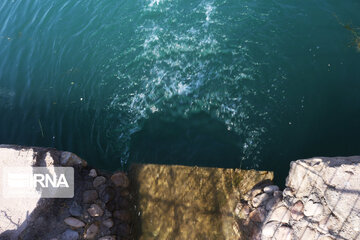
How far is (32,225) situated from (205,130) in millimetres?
4779

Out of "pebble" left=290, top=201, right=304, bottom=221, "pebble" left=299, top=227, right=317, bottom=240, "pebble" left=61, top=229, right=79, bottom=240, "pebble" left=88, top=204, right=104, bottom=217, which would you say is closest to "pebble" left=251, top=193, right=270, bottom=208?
"pebble" left=290, top=201, right=304, bottom=221

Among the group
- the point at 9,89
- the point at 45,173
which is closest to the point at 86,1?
the point at 9,89

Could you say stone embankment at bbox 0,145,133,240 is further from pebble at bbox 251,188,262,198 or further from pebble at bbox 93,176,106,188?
pebble at bbox 251,188,262,198

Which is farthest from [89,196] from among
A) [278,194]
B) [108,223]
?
[278,194]

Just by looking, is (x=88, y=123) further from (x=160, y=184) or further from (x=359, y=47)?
(x=359, y=47)

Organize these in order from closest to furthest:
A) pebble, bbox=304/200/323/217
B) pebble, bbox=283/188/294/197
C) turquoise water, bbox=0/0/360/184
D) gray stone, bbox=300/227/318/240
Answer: gray stone, bbox=300/227/318/240 → pebble, bbox=304/200/323/217 → pebble, bbox=283/188/294/197 → turquoise water, bbox=0/0/360/184

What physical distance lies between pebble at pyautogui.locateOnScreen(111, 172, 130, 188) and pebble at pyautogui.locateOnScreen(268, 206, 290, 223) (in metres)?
3.64

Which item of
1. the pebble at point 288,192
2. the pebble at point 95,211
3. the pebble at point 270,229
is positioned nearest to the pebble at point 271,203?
the pebble at point 288,192

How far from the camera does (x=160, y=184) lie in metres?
7.75

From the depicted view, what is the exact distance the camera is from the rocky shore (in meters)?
5.98

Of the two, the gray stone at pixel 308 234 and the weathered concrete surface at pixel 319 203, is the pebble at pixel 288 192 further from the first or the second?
the gray stone at pixel 308 234

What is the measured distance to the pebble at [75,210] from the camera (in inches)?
287

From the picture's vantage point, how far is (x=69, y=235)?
694cm

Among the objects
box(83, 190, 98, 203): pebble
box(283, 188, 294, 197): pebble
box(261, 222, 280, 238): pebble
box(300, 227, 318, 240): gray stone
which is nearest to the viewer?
box(300, 227, 318, 240): gray stone
